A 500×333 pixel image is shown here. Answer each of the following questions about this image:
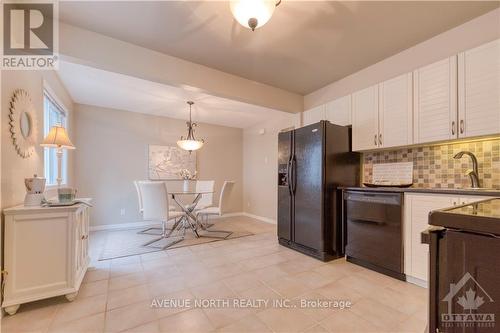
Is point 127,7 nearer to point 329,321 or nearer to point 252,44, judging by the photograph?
point 252,44

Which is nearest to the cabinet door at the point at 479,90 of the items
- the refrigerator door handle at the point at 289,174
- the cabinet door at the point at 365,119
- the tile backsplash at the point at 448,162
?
the tile backsplash at the point at 448,162

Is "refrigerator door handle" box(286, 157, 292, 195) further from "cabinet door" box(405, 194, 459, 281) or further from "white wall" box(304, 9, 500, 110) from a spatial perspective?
"cabinet door" box(405, 194, 459, 281)

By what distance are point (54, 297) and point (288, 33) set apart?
3210mm

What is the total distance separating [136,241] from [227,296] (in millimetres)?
2351

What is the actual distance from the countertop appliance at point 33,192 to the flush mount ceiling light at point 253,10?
2.14m

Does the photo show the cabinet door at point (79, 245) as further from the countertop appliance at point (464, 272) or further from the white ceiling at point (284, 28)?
the countertop appliance at point (464, 272)

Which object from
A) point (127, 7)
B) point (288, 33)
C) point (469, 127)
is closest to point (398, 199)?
point (469, 127)

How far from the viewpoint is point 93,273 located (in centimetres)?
246

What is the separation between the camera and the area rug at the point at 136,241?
3.15m

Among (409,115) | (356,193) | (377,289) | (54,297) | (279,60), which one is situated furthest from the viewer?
(279,60)

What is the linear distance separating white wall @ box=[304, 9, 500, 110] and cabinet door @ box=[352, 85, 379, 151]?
0.27 meters

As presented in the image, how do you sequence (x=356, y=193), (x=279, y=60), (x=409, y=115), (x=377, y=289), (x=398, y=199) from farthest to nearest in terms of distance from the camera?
(x=279, y=60) → (x=356, y=193) → (x=409, y=115) → (x=398, y=199) → (x=377, y=289)

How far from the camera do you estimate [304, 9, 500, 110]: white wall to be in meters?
2.07

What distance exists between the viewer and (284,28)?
2227mm
